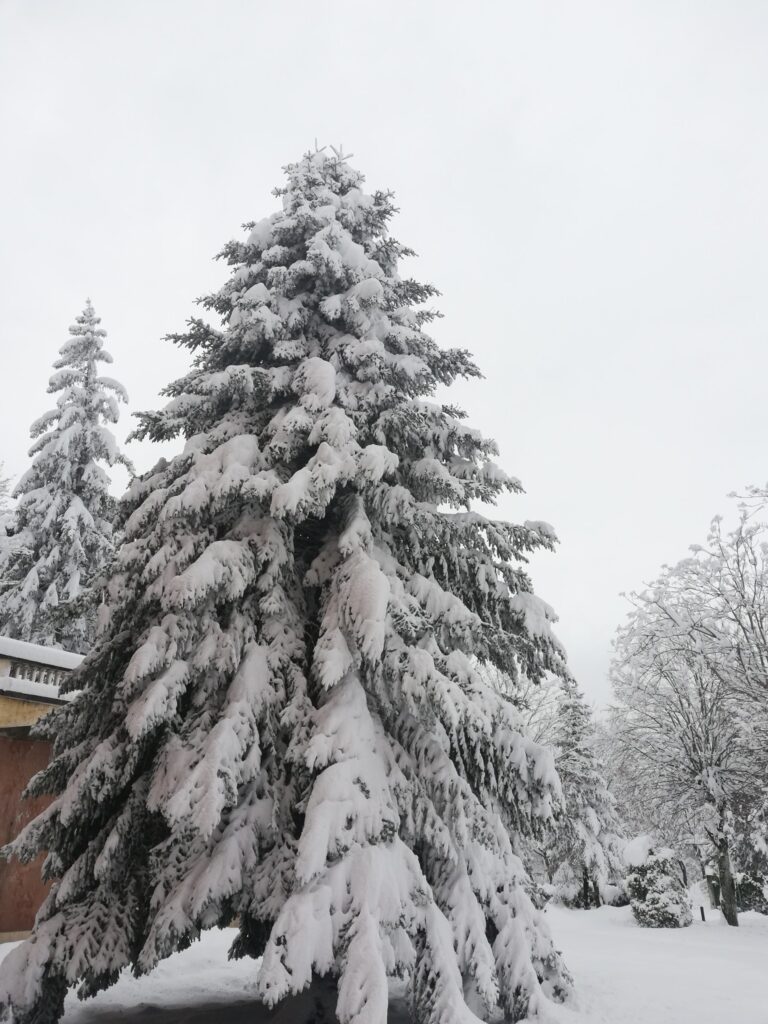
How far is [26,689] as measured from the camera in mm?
11188

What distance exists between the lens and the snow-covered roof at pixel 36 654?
11367 millimetres

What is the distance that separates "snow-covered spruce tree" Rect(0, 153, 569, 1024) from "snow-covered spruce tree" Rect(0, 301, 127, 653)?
39.6ft

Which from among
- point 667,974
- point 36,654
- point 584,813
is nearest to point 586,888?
point 584,813

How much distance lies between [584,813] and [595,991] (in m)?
19.2

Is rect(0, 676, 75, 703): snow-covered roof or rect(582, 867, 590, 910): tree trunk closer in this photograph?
rect(0, 676, 75, 703): snow-covered roof

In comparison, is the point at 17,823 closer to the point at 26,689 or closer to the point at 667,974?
the point at 26,689

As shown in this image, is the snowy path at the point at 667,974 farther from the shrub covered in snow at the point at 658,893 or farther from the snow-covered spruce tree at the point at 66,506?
the snow-covered spruce tree at the point at 66,506

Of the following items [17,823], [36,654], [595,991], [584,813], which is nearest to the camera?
[595,991]

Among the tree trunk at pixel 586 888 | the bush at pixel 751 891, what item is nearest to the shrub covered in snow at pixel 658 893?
the bush at pixel 751 891

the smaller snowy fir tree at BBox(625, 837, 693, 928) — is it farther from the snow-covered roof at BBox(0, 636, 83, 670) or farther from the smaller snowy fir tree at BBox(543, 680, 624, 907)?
the snow-covered roof at BBox(0, 636, 83, 670)

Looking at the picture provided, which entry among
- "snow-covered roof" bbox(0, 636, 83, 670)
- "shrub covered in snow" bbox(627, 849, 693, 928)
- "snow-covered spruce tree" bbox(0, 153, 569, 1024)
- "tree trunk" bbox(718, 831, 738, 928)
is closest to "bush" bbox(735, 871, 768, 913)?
"tree trunk" bbox(718, 831, 738, 928)

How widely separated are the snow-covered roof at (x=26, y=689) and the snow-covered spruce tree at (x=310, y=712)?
167 inches

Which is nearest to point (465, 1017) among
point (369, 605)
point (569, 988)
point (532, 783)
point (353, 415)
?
point (532, 783)

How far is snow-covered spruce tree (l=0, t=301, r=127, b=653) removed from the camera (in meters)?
18.6
